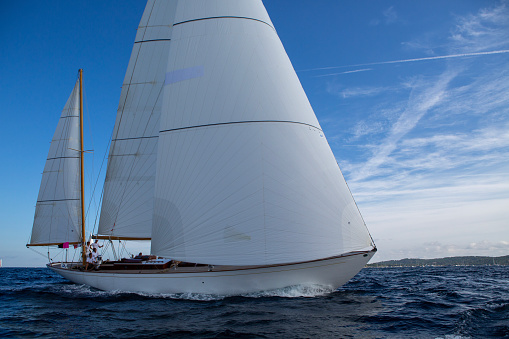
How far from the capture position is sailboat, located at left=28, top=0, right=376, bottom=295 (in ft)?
35.6

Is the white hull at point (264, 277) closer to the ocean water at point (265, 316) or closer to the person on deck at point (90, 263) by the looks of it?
the ocean water at point (265, 316)

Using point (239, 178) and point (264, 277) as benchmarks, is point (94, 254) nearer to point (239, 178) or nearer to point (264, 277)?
point (264, 277)

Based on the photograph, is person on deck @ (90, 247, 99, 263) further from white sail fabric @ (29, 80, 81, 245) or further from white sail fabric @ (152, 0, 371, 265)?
white sail fabric @ (152, 0, 371, 265)

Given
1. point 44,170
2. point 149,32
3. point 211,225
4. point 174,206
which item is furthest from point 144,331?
point 44,170

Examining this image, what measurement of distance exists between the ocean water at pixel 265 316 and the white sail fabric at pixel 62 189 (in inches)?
262

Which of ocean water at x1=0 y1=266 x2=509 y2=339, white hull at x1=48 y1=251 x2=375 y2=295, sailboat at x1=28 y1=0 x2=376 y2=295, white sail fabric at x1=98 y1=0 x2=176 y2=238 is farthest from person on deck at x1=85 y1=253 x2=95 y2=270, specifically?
white hull at x1=48 y1=251 x2=375 y2=295

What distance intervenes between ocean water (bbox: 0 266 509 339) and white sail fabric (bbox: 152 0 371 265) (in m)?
1.47

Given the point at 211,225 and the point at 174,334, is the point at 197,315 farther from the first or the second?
the point at 211,225

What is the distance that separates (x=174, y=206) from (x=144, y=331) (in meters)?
4.57

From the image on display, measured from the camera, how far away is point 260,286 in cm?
1137

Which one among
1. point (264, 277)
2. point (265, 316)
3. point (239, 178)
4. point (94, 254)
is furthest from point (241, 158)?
point (94, 254)

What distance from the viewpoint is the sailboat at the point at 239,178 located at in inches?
427

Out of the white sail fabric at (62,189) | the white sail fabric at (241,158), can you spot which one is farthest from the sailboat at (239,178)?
the white sail fabric at (62,189)

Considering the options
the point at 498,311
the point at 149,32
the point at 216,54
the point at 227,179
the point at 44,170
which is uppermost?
the point at 149,32
